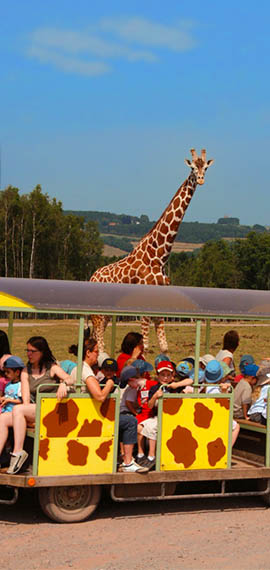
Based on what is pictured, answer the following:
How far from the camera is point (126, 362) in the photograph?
8.17 meters

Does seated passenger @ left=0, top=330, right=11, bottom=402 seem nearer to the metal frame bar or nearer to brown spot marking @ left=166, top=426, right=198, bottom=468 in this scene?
the metal frame bar

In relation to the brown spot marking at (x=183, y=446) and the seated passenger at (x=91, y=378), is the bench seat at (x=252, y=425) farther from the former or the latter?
the seated passenger at (x=91, y=378)

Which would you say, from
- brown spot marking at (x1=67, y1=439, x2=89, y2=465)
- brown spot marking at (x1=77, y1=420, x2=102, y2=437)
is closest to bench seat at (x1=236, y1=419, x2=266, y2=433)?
brown spot marking at (x1=77, y1=420, x2=102, y2=437)

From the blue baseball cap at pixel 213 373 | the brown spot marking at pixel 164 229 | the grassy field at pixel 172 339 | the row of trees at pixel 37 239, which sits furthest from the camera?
the row of trees at pixel 37 239

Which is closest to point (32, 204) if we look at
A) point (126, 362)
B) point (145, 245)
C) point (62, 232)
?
point (62, 232)

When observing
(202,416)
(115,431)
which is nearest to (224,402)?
(202,416)

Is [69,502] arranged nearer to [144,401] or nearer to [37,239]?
[144,401]

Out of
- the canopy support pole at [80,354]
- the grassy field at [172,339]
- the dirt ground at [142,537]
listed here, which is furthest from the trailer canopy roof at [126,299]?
the grassy field at [172,339]

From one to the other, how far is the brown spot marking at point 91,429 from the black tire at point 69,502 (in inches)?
17.4

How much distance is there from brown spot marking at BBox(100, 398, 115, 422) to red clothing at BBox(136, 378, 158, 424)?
1.67ft

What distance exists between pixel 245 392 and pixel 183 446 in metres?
1.10

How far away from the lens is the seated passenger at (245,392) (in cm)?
788

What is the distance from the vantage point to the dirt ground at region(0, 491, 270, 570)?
5.70 m

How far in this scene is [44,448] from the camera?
21.3ft
